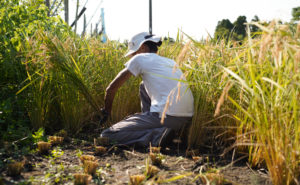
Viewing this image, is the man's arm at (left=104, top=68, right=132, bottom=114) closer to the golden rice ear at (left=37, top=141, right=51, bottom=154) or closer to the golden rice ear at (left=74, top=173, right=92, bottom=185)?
the golden rice ear at (left=37, top=141, right=51, bottom=154)

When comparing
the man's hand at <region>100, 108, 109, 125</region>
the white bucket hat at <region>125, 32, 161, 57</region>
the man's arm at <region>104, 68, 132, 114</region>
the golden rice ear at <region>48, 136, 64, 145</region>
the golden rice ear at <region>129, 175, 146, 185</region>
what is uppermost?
the white bucket hat at <region>125, 32, 161, 57</region>

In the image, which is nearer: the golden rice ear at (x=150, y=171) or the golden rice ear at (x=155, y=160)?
the golden rice ear at (x=150, y=171)

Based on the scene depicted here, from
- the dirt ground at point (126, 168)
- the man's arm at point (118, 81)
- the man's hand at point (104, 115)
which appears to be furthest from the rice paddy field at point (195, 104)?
the man's arm at point (118, 81)

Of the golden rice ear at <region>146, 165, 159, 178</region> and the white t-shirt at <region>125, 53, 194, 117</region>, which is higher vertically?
the white t-shirt at <region>125, 53, 194, 117</region>

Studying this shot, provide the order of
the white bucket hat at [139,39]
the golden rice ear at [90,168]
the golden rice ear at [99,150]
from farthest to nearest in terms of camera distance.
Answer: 1. the white bucket hat at [139,39]
2. the golden rice ear at [99,150]
3. the golden rice ear at [90,168]

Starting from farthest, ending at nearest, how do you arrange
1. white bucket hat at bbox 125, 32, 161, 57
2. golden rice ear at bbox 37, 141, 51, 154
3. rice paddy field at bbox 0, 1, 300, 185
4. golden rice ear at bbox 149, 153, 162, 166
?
white bucket hat at bbox 125, 32, 161, 57 < golden rice ear at bbox 37, 141, 51, 154 < golden rice ear at bbox 149, 153, 162, 166 < rice paddy field at bbox 0, 1, 300, 185

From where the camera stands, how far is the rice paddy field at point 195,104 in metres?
1.51

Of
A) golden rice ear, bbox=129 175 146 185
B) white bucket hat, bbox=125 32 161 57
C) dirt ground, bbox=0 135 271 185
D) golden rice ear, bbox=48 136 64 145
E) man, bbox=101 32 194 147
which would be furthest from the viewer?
white bucket hat, bbox=125 32 161 57

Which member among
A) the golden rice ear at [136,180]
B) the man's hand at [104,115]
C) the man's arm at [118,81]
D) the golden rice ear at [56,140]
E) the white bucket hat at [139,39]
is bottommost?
the golden rice ear at [56,140]

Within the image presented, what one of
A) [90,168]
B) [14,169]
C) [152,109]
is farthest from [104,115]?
[14,169]

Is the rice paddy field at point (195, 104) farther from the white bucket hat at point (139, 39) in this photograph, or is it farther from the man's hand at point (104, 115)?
the white bucket hat at point (139, 39)

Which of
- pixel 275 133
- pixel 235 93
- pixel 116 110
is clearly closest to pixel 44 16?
pixel 116 110

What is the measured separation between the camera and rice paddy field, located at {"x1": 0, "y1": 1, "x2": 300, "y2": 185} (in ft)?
4.95

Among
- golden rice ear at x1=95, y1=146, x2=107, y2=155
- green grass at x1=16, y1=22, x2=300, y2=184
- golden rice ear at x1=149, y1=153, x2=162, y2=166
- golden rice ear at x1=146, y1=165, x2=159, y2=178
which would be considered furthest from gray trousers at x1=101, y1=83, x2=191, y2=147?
golden rice ear at x1=146, y1=165, x2=159, y2=178
